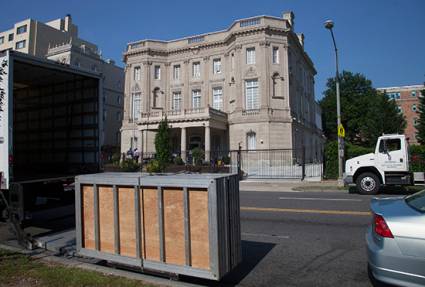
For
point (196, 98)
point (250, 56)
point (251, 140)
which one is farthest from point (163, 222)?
point (196, 98)

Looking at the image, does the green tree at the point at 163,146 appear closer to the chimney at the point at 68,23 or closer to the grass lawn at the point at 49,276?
the grass lawn at the point at 49,276

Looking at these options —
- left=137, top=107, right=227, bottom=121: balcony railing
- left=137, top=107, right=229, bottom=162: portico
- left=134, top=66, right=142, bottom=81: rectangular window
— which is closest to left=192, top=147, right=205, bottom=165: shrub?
left=137, top=107, right=229, bottom=162: portico

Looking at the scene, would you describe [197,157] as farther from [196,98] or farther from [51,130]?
[196,98]

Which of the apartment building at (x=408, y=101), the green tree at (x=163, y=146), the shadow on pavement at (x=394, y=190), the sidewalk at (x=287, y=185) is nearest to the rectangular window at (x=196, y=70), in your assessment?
the green tree at (x=163, y=146)

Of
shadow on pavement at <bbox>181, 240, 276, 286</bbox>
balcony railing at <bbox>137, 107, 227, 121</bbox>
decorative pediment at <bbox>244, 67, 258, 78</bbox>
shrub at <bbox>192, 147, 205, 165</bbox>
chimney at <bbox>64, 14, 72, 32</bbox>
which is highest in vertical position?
chimney at <bbox>64, 14, 72, 32</bbox>

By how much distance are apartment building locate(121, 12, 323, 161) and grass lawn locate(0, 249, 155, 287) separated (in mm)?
26237

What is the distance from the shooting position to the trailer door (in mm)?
6410

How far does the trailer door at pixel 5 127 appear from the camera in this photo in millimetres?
6410

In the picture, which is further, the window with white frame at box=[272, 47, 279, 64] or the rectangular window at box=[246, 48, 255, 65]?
the rectangular window at box=[246, 48, 255, 65]

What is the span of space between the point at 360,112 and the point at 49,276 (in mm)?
65269

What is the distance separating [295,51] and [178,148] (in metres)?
A: 20.2

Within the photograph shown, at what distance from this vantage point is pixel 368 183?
1498cm

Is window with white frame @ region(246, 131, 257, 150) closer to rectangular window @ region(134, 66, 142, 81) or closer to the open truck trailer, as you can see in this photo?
rectangular window @ region(134, 66, 142, 81)

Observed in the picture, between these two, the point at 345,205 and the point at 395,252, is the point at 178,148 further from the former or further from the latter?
the point at 395,252
